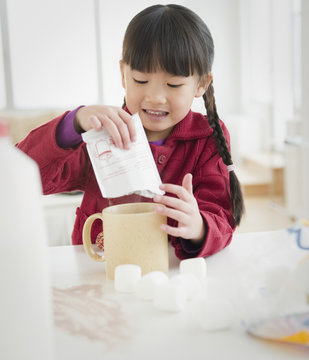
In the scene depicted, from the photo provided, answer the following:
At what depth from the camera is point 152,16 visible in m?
0.92

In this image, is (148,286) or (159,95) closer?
(148,286)

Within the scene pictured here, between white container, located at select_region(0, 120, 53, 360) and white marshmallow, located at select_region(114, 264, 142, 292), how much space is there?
23cm

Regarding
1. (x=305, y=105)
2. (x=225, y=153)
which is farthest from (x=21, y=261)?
(x=305, y=105)

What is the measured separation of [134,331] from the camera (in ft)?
1.57

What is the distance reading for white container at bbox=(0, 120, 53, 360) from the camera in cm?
33

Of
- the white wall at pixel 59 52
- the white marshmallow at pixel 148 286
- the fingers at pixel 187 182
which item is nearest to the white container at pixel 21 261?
the white marshmallow at pixel 148 286

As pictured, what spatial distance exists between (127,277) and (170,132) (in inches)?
20.0

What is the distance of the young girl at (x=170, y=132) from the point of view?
824 mm

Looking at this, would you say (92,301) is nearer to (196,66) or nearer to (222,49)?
(196,66)

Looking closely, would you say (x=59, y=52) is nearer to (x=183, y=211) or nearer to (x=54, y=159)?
(x=54, y=159)

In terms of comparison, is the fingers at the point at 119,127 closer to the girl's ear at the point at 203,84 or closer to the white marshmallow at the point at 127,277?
the white marshmallow at the point at 127,277

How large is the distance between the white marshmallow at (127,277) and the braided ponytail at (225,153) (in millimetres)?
316

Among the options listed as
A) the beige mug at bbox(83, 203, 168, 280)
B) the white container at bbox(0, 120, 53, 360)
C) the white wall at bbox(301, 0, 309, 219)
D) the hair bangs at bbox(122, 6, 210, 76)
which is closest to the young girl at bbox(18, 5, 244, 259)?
the hair bangs at bbox(122, 6, 210, 76)

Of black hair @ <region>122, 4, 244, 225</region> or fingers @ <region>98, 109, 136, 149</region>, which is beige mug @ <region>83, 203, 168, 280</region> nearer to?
fingers @ <region>98, 109, 136, 149</region>
